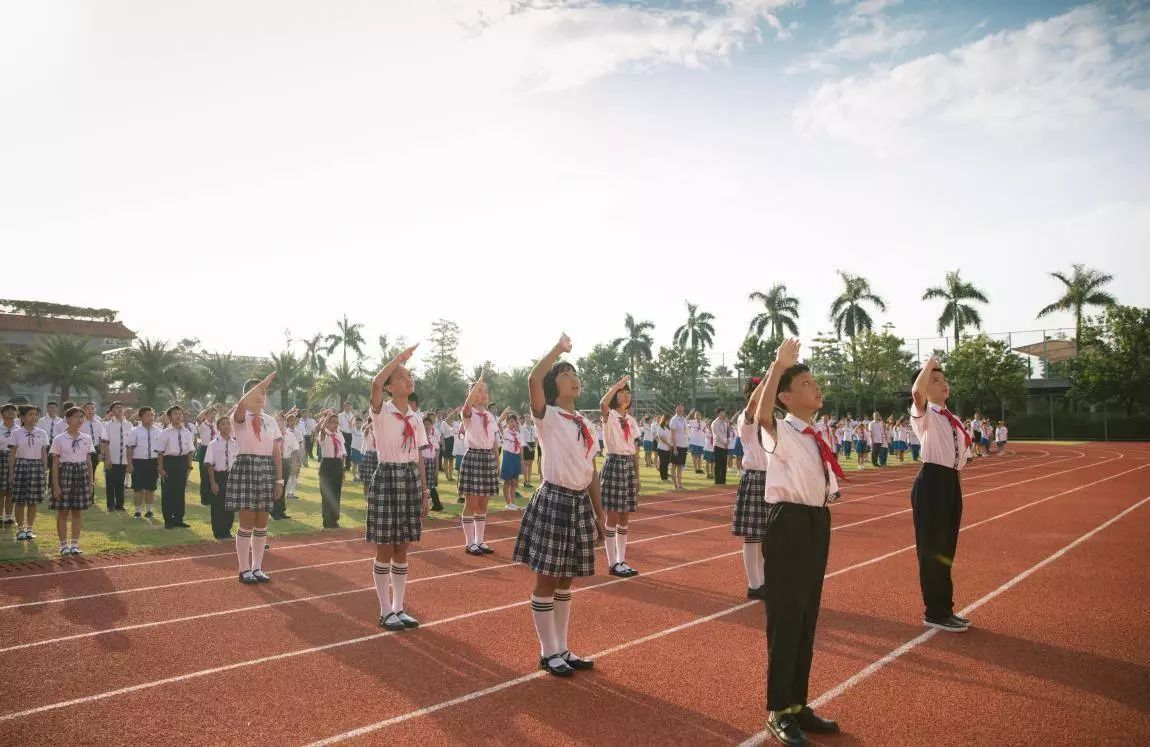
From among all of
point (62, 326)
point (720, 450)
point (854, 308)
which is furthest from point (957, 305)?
point (62, 326)

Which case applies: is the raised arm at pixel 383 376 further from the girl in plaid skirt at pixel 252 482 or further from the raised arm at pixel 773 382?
the raised arm at pixel 773 382

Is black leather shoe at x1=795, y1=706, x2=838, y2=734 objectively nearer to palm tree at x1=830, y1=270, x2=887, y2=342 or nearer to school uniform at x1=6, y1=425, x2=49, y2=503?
school uniform at x1=6, y1=425, x2=49, y2=503

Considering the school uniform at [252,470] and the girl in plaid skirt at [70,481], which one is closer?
the school uniform at [252,470]

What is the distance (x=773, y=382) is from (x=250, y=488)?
662 cm

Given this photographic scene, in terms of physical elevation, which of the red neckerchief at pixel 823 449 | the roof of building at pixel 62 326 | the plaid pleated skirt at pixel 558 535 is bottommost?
the plaid pleated skirt at pixel 558 535

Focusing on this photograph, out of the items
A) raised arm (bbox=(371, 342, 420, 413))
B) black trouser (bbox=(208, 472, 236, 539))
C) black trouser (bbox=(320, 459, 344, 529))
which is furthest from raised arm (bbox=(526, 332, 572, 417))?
black trouser (bbox=(320, 459, 344, 529))

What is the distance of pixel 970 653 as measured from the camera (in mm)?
5816

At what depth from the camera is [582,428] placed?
5.50 m

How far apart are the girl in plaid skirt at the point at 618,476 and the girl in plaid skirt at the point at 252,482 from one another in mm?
4133

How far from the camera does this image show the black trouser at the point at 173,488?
1322cm

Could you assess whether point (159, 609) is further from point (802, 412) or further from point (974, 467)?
point (974, 467)

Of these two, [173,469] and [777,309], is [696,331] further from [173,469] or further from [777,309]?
[173,469]

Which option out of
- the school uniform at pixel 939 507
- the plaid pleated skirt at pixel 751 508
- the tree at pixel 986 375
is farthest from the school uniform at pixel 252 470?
the tree at pixel 986 375

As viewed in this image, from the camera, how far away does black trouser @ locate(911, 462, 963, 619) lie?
6.58 meters
